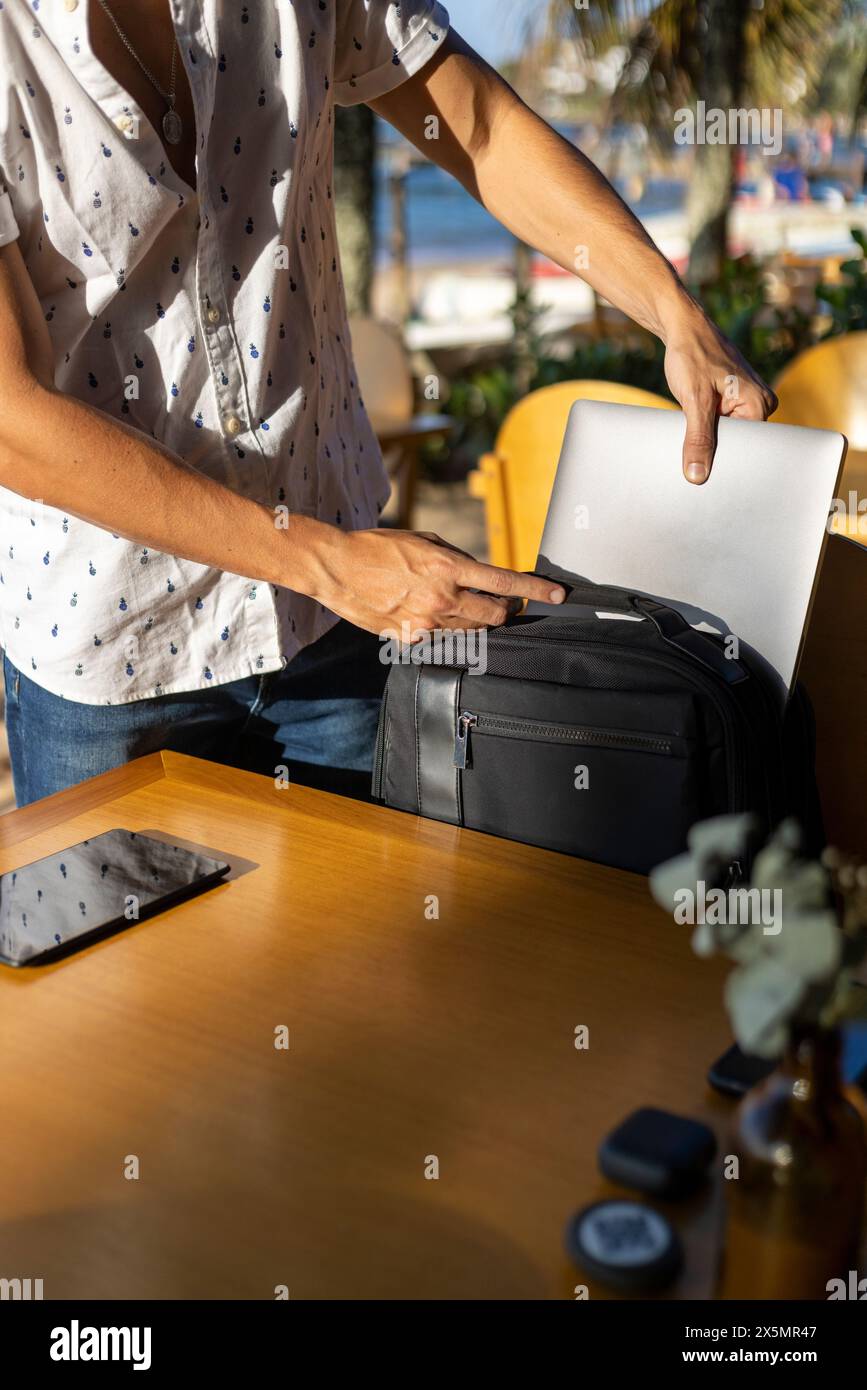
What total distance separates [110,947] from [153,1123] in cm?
23

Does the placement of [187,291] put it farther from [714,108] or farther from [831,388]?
[714,108]

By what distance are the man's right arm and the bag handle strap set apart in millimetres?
38

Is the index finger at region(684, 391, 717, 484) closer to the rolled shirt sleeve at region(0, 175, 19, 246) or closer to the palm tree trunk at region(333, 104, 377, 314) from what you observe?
the rolled shirt sleeve at region(0, 175, 19, 246)

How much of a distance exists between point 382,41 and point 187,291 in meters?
0.41

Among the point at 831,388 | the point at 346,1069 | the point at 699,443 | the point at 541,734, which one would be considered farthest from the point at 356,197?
the point at 346,1069

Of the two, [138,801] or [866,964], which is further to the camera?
[138,801]

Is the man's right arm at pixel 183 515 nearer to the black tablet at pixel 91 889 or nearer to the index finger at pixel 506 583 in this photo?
the index finger at pixel 506 583

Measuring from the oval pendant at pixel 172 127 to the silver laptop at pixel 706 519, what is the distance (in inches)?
19.3

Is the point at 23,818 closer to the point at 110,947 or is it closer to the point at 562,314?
the point at 110,947

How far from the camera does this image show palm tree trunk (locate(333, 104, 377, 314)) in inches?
206

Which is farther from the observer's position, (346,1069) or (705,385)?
(705,385)

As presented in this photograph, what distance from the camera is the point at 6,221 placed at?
3.92ft

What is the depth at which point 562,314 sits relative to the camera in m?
13.7

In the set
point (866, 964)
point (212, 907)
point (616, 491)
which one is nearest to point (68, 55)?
point (616, 491)
